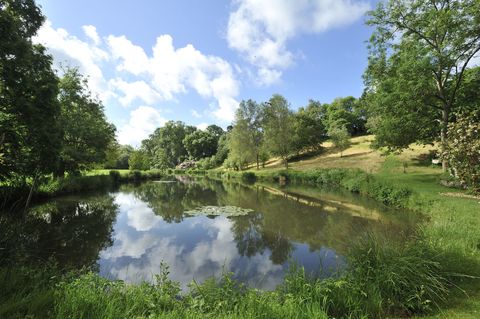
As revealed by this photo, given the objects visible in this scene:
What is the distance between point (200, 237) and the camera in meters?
11.0

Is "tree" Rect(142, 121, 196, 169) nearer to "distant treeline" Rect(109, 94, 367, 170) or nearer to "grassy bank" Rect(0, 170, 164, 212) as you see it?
"distant treeline" Rect(109, 94, 367, 170)

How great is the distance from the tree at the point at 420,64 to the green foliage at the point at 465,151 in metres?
10.7

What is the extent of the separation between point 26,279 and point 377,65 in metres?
22.9

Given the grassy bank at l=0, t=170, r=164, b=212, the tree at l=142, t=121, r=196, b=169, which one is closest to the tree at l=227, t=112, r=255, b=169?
the grassy bank at l=0, t=170, r=164, b=212

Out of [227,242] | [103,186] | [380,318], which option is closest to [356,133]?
[103,186]

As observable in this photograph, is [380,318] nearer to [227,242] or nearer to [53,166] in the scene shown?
[227,242]

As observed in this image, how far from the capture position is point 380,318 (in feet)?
13.0

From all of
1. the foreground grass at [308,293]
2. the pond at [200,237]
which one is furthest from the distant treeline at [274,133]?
the foreground grass at [308,293]

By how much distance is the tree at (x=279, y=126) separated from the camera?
4391 cm

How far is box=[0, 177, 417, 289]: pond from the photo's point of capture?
7.33 m

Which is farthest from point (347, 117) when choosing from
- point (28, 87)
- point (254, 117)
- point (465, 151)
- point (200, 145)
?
point (28, 87)

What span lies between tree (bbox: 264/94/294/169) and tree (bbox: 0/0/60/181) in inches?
1336

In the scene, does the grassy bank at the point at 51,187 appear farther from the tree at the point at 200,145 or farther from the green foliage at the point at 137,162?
the tree at the point at 200,145

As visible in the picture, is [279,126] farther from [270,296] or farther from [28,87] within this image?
[270,296]
